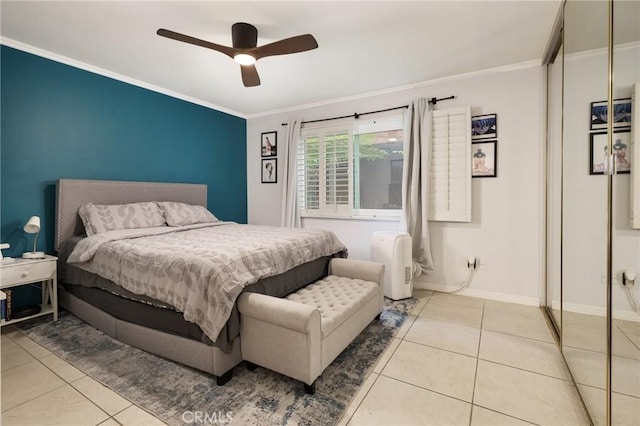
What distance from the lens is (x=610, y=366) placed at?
1310 millimetres

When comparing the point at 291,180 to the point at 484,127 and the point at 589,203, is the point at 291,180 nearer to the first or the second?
the point at 484,127

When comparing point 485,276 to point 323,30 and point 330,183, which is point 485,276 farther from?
point 323,30

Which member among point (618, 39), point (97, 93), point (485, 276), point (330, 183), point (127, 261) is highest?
point (97, 93)

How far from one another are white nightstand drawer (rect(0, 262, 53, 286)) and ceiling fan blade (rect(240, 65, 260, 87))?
241 cm

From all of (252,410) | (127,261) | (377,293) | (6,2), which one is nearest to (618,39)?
(377,293)

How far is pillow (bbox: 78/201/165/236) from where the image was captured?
9.30 ft

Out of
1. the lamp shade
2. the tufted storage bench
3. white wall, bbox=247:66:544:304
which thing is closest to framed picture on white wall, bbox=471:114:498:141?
white wall, bbox=247:66:544:304

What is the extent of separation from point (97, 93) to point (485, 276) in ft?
15.6

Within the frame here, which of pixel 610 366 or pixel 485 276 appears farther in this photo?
pixel 485 276

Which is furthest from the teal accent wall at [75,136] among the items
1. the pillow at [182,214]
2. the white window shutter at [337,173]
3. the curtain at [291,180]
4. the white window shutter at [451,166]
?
the white window shutter at [451,166]

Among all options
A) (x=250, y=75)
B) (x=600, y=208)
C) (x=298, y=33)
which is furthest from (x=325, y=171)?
(x=600, y=208)

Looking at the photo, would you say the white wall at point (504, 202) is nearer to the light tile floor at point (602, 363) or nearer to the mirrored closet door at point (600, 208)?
the mirrored closet door at point (600, 208)

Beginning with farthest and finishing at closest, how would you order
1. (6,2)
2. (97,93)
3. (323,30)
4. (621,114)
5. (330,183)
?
(330,183), (97,93), (323,30), (6,2), (621,114)

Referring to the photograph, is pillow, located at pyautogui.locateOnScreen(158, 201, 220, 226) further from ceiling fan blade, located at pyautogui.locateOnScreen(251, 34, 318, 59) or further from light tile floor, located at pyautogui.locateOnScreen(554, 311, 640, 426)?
light tile floor, located at pyautogui.locateOnScreen(554, 311, 640, 426)
